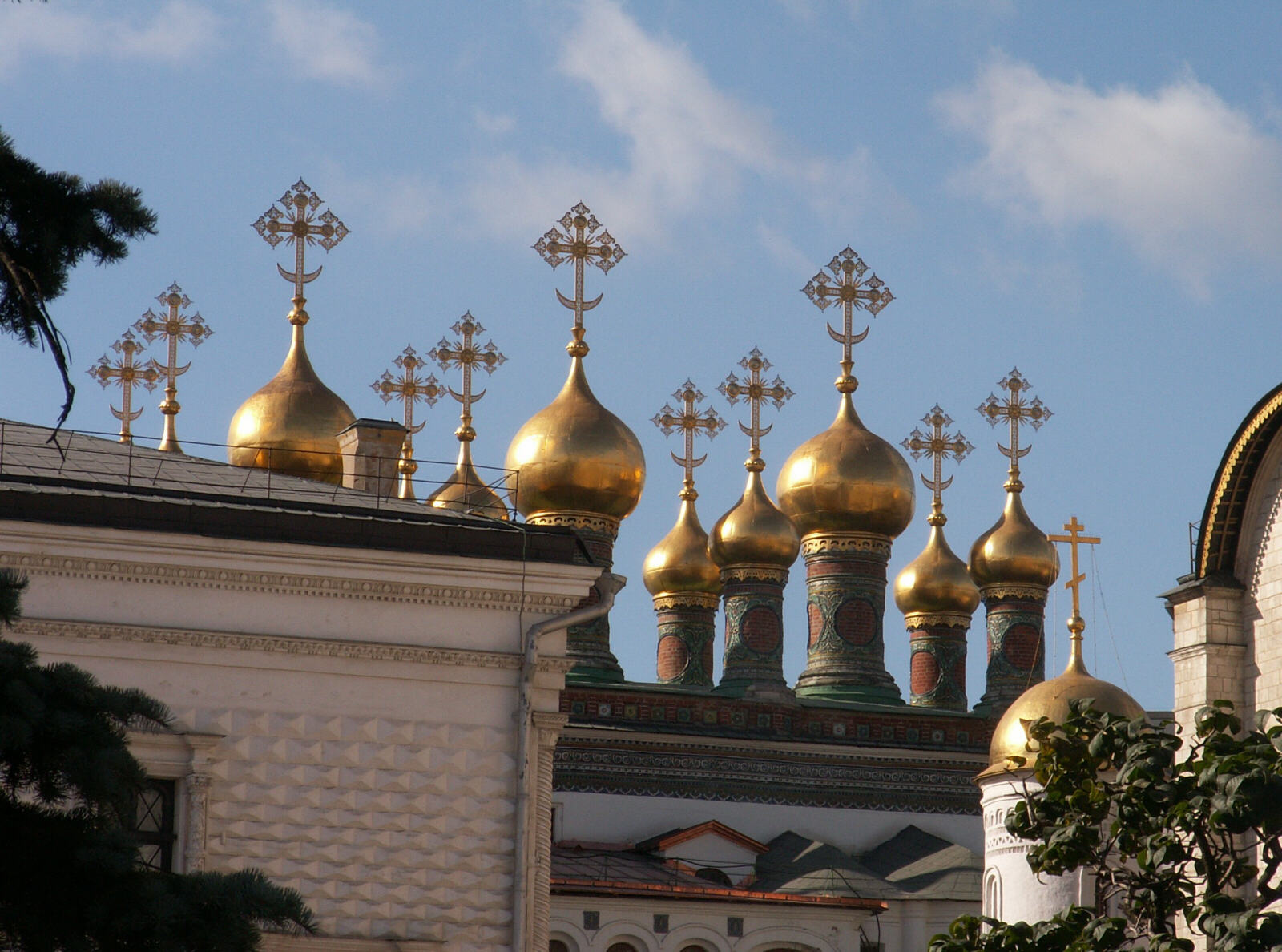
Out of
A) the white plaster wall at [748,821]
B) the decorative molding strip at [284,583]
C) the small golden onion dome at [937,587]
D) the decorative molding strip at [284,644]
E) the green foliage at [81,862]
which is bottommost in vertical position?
the green foliage at [81,862]

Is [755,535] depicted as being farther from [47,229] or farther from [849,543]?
[47,229]

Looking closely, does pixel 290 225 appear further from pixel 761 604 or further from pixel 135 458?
pixel 135 458

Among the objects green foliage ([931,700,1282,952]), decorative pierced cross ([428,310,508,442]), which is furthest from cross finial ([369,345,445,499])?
green foliage ([931,700,1282,952])

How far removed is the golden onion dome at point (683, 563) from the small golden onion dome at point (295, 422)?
5.83 m

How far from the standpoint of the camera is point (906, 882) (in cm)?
2666

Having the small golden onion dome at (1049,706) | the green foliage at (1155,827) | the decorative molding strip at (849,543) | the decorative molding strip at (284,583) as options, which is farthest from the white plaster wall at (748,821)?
the green foliage at (1155,827)

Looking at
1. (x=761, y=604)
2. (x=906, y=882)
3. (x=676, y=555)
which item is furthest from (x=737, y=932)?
(x=676, y=555)

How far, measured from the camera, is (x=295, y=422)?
28.7 m

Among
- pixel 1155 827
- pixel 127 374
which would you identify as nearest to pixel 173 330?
pixel 127 374

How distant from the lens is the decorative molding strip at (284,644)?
1485 centimetres

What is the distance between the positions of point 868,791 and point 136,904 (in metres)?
22.7

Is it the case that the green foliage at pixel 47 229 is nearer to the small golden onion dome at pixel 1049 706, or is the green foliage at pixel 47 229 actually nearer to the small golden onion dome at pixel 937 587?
the small golden onion dome at pixel 1049 706

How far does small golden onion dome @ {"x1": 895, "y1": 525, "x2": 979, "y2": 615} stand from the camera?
3325cm

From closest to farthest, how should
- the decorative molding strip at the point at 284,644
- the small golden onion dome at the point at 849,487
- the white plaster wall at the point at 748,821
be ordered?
the decorative molding strip at the point at 284,644
the white plaster wall at the point at 748,821
the small golden onion dome at the point at 849,487
